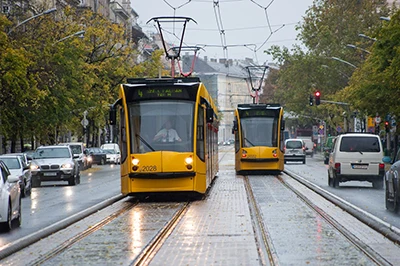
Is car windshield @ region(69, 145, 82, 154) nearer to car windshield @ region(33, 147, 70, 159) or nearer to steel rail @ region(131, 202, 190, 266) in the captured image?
car windshield @ region(33, 147, 70, 159)

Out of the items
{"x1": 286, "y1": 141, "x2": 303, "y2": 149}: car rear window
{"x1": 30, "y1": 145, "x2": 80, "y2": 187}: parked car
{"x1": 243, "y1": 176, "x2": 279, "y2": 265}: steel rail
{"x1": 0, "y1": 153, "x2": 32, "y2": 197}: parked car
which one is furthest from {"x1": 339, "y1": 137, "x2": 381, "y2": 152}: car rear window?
{"x1": 286, "y1": 141, "x2": 303, "y2": 149}: car rear window

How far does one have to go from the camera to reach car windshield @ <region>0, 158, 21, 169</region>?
1233 inches

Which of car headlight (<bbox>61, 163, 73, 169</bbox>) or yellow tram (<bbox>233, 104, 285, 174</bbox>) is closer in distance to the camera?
car headlight (<bbox>61, 163, 73, 169</bbox>)

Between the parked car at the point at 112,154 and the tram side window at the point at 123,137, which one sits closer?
the tram side window at the point at 123,137

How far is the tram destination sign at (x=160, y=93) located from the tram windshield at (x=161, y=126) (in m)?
0.13

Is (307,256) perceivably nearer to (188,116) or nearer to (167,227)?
(167,227)

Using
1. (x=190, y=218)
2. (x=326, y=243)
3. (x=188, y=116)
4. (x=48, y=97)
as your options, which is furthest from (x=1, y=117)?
(x=326, y=243)

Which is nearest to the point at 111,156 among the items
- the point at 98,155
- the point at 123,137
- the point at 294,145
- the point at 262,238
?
the point at 98,155

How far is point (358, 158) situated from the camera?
3219 cm

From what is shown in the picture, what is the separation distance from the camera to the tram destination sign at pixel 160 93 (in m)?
25.0

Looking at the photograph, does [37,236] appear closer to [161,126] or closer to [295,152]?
[161,126]

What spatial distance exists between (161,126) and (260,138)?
18.3 meters

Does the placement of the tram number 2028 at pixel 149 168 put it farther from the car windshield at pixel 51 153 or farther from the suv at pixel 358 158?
the car windshield at pixel 51 153

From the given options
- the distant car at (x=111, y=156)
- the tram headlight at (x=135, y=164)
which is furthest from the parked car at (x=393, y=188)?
the distant car at (x=111, y=156)
